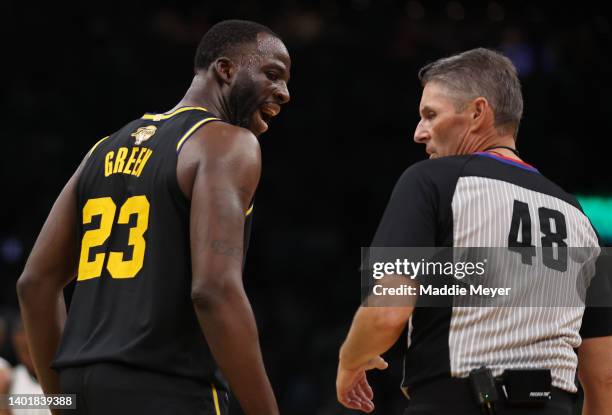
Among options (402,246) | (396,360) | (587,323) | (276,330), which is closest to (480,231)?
(402,246)

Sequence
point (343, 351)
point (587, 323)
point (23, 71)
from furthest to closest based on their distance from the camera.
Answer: point (23, 71) < point (587, 323) < point (343, 351)

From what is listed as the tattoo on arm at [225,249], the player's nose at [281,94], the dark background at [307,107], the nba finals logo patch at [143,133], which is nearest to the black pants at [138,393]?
the tattoo on arm at [225,249]

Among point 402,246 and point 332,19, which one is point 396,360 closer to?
point 332,19

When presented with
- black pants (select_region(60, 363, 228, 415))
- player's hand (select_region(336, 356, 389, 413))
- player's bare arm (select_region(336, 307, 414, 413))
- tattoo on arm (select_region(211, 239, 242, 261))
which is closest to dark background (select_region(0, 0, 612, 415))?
player's hand (select_region(336, 356, 389, 413))

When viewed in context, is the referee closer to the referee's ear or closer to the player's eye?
the referee's ear

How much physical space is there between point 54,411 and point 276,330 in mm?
6313

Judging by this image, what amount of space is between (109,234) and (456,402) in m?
1.17

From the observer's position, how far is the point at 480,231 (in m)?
2.60

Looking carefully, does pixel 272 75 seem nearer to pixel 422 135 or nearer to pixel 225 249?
pixel 422 135

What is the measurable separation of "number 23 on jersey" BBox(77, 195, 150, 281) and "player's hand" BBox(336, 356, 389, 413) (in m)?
0.74

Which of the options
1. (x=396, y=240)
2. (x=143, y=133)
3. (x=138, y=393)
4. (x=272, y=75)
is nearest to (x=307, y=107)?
(x=272, y=75)

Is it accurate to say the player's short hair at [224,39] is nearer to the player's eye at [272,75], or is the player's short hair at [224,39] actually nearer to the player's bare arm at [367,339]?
the player's eye at [272,75]

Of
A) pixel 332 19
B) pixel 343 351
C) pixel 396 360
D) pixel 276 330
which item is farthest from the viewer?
pixel 332 19

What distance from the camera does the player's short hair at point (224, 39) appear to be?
302cm
